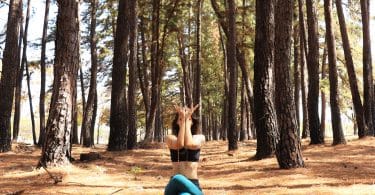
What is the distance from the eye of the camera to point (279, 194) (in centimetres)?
826

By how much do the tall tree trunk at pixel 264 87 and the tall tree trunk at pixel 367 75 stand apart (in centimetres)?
793

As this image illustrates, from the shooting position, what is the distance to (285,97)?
445 inches

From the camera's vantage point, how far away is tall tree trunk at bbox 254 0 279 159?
13.5 m

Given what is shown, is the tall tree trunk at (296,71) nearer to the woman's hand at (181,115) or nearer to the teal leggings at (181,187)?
the woman's hand at (181,115)

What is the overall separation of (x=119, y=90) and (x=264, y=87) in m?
6.88

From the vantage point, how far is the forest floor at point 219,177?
8.84 meters

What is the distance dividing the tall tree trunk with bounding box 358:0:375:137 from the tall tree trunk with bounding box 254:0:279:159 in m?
7.93

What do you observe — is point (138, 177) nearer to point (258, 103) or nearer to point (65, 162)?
point (65, 162)

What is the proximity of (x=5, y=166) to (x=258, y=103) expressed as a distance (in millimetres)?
7833

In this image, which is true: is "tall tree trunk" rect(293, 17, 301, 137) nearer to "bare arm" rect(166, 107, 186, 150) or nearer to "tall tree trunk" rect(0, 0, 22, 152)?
"tall tree trunk" rect(0, 0, 22, 152)

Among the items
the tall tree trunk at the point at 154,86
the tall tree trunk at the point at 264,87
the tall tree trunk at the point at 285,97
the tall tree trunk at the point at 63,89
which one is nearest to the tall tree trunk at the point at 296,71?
the tall tree trunk at the point at 154,86

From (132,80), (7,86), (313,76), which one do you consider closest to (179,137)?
(313,76)

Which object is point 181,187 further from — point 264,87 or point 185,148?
point 264,87

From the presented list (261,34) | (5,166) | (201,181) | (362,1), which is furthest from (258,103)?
(362,1)
